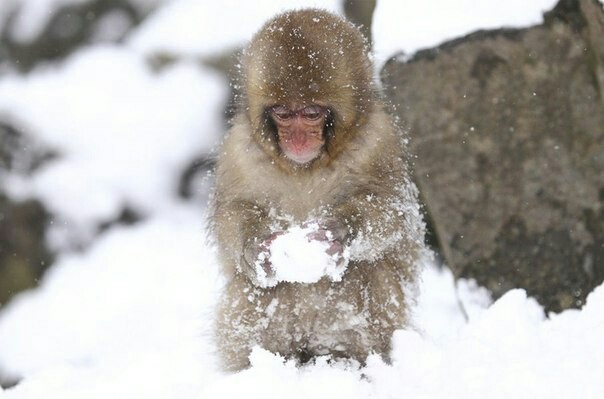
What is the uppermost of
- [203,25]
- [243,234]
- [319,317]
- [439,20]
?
[203,25]

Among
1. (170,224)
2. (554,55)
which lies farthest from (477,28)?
(170,224)

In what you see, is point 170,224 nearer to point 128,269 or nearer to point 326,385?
point 128,269

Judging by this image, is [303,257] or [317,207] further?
[317,207]

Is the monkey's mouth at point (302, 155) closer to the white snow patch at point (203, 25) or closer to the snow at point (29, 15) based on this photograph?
the white snow patch at point (203, 25)

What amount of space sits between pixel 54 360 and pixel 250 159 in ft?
4.85

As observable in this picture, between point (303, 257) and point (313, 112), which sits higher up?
point (313, 112)

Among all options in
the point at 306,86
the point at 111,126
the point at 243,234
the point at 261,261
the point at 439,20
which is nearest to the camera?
the point at 306,86

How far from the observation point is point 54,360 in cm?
364

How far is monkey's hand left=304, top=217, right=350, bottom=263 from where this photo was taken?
8.43 feet

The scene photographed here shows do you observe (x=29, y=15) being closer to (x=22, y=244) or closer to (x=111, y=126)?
(x=111, y=126)

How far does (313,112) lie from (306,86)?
0.35 ft

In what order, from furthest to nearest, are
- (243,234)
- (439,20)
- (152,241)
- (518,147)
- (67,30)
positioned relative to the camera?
(67,30) < (152,241) < (439,20) < (518,147) < (243,234)

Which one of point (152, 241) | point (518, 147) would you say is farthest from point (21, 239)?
point (518, 147)

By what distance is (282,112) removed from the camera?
2.60m
